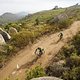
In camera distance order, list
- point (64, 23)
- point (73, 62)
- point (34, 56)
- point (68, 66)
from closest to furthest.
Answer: point (68, 66), point (73, 62), point (34, 56), point (64, 23)

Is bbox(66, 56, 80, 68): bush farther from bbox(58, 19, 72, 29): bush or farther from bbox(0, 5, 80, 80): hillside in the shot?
bbox(58, 19, 72, 29): bush

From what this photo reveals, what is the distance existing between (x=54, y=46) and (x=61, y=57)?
16.9ft

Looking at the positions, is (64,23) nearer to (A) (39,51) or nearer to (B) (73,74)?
(A) (39,51)

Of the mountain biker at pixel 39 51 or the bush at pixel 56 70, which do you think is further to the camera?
the mountain biker at pixel 39 51

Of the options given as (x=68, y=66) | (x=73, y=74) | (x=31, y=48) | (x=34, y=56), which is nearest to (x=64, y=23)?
(x=31, y=48)

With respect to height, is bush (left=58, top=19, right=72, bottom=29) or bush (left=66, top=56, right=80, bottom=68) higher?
bush (left=58, top=19, right=72, bottom=29)

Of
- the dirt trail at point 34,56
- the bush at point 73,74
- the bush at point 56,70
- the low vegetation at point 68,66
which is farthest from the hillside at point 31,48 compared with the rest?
the bush at point 73,74

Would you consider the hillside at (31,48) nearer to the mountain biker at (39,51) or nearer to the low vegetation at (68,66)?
the mountain biker at (39,51)

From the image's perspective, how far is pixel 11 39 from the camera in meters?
34.0

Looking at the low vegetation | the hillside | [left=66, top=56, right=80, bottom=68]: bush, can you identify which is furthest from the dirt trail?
[left=66, top=56, right=80, bottom=68]: bush

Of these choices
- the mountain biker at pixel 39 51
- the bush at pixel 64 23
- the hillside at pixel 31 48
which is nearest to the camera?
the hillside at pixel 31 48

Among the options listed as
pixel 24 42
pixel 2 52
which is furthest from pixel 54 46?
pixel 2 52

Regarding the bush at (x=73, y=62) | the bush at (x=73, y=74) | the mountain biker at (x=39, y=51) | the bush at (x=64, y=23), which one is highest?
the bush at (x=64, y=23)

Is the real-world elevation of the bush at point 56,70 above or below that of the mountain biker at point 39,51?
below
